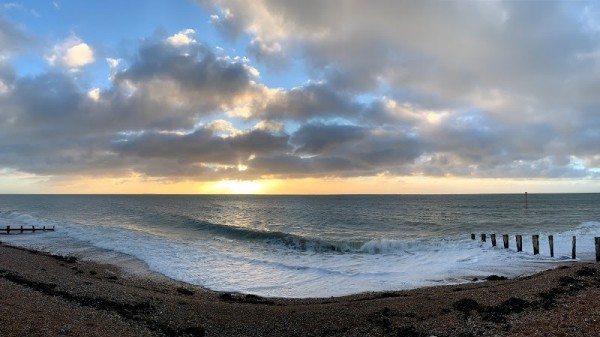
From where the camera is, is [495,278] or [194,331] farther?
Result: [495,278]

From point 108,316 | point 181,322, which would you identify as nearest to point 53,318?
point 108,316

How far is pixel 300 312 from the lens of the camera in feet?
44.5

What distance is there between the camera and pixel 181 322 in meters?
12.3

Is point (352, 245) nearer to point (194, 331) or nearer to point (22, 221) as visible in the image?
point (194, 331)

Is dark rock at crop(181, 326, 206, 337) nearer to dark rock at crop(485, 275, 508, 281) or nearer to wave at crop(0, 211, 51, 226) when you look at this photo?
dark rock at crop(485, 275, 508, 281)

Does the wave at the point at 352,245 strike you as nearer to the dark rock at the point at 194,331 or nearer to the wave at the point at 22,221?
the dark rock at the point at 194,331

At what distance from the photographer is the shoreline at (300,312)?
34.8ft

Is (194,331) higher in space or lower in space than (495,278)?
higher

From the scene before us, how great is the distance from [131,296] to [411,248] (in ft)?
74.5

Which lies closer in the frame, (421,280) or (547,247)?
(421,280)

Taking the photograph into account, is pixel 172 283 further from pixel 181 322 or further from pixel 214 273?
pixel 181 322

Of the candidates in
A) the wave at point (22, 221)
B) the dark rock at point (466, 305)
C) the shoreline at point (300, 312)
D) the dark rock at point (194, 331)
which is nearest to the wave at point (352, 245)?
the shoreline at point (300, 312)

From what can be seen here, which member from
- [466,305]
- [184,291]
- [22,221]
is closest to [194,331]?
[184,291]

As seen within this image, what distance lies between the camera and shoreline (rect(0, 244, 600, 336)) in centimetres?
1060
